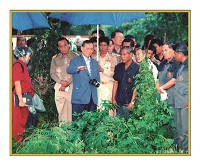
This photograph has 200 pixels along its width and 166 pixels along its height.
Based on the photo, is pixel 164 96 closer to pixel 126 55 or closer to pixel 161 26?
pixel 126 55

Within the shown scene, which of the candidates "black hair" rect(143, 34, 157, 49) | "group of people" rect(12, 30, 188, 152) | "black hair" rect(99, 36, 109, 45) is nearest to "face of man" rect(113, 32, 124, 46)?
"group of people" rect(12, 30, 188, 152)

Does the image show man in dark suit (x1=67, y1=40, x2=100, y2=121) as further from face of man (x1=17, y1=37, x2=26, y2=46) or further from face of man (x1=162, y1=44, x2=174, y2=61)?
face of man (x1=162, y1=44, x2=174, y2=61)

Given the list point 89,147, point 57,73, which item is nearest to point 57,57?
point 57,73

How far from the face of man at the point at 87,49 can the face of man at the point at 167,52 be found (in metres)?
1.21

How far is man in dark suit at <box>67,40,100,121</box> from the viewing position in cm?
2308

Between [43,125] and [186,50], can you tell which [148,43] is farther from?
[43,125]

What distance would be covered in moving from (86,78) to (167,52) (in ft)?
4.69

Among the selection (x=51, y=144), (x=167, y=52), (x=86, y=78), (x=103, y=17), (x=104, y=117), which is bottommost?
(x=51, y=144)

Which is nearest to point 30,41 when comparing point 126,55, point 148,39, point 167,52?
point 126,55

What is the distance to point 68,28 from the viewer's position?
23.3 meters

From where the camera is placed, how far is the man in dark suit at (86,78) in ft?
75.7

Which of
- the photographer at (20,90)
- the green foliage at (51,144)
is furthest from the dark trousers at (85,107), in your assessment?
the photographer at (20,90)

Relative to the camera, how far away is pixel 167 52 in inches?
909

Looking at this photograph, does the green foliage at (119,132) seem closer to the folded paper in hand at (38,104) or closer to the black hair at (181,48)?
the folded paper in hand at (38,104)
